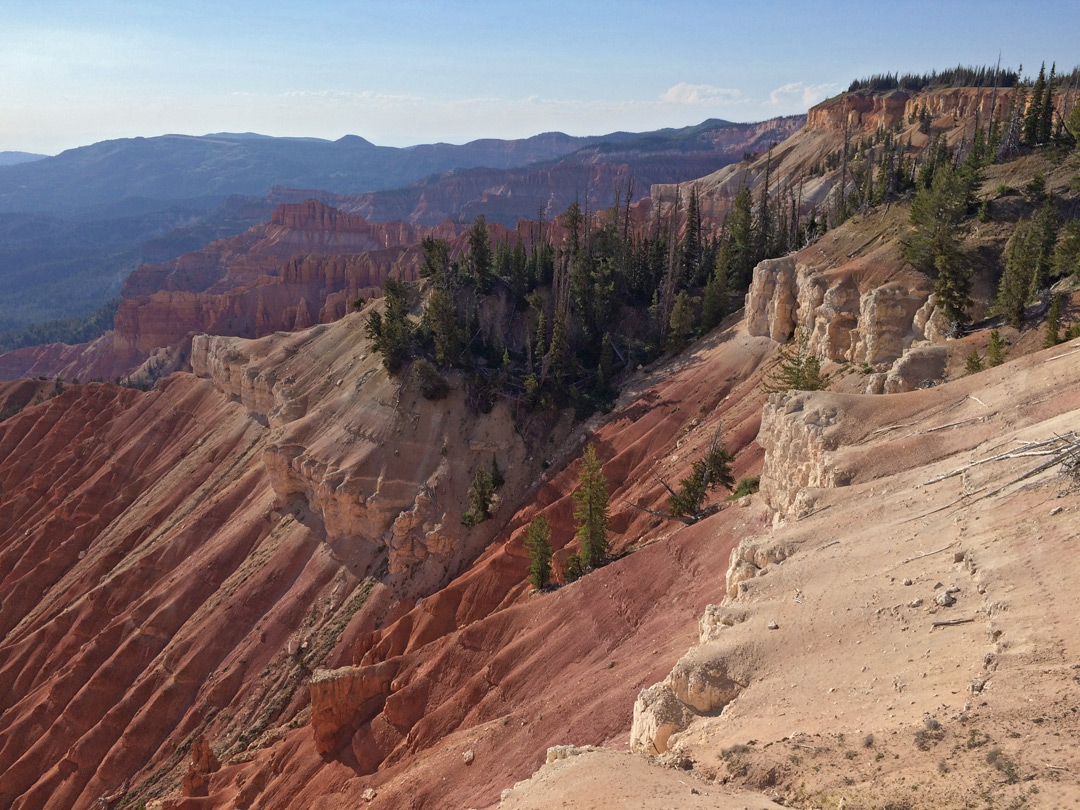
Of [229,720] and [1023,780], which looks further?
[229,720]

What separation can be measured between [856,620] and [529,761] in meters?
13.8

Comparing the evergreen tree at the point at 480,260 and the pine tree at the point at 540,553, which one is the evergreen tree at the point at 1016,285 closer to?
the pine tree at the point at 540,553

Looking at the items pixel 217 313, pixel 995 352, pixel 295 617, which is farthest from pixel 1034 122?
pixel 217 313

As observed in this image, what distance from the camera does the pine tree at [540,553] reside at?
122 ft

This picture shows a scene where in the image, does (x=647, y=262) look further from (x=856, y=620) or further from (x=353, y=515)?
(x=856, y=620)

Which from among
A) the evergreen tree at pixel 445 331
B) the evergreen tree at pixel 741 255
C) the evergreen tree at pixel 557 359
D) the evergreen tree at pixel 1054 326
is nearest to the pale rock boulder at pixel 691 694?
the evergreen tree at pixel 1054 326

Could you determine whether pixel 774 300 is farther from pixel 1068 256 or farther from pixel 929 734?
pixel 929 734

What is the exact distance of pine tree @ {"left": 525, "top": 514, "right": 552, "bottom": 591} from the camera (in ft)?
122

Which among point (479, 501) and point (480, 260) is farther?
point (480, 260)

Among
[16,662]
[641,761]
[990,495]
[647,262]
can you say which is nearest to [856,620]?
[990,495]

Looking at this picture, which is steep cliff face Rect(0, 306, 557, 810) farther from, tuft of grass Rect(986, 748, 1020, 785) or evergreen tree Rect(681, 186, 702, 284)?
tuft of grass Rect(986, 748, 1020, 785)

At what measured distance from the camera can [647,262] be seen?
66250 mm

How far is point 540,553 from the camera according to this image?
123 feet

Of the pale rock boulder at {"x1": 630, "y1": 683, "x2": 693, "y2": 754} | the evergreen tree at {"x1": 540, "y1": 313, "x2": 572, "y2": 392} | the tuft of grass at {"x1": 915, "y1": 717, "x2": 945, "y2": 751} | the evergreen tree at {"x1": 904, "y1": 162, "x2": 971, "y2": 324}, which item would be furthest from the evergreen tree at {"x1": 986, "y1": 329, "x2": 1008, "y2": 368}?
the evergreen tree at {"x1": 540, "y1": 313, "x2": 572, "y2": 392}
